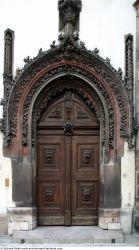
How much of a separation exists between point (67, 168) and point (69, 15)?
278 cm

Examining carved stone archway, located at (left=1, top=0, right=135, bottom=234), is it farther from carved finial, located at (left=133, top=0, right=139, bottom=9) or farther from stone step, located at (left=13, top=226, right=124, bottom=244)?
carved finial, located at (left=133, top=0, right=139, bottom=9)

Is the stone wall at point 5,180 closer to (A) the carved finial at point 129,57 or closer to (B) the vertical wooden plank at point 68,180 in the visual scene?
(B) the vertical wooden plank at point 68,180

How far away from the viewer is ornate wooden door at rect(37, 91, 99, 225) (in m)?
7.77

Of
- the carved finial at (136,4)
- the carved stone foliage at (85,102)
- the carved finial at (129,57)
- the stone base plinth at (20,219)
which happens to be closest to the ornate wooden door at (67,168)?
the carved stone foliage at (85,102)

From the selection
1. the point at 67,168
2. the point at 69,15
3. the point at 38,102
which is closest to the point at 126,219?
the point at 67,168

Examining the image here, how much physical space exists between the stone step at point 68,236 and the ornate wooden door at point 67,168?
0.37m

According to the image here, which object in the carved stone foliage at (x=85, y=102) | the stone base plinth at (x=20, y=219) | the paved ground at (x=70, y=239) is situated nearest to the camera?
the paved ground at (x=70, y=239)

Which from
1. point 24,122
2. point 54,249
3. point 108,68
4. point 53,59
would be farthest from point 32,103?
point 54,249

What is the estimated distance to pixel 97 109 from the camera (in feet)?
25.4

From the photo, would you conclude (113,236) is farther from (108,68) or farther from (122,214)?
(108,68)

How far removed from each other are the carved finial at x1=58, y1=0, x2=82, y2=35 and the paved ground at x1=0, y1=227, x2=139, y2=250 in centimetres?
353

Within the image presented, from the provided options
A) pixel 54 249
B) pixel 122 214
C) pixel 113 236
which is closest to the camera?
pixel 54 249

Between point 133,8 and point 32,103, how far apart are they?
8.36ft

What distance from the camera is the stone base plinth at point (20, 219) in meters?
7.42
